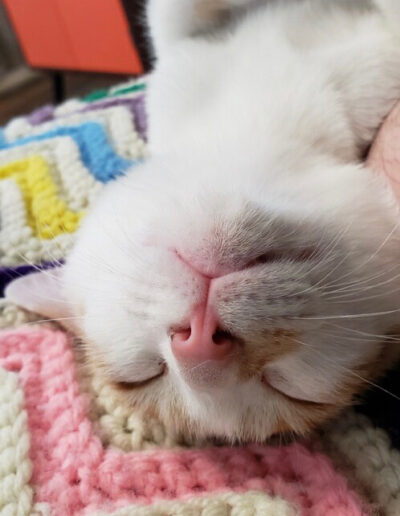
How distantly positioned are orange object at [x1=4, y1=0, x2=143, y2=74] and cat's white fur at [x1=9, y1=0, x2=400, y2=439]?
1081 mm

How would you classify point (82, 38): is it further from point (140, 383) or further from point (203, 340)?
point (203, 340)

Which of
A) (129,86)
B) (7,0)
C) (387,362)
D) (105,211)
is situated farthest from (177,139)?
(7,0)

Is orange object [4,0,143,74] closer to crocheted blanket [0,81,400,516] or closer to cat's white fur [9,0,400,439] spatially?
cat's white fur [9,0,400,439]

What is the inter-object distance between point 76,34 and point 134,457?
5.85 feet

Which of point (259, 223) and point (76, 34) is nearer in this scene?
point (259, 223)

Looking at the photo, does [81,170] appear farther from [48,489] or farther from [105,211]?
[48,489]

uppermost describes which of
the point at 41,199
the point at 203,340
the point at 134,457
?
the point at 203,340

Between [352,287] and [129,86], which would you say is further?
[129,86]

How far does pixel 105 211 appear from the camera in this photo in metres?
0.77

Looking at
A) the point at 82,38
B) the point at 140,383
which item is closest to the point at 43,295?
the point at 140,383

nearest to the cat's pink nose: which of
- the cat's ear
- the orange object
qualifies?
the cat's ear

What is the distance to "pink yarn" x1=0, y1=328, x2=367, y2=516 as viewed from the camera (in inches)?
27.3

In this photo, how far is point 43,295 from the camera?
2.88 feet

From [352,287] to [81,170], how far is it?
67 centimetres
